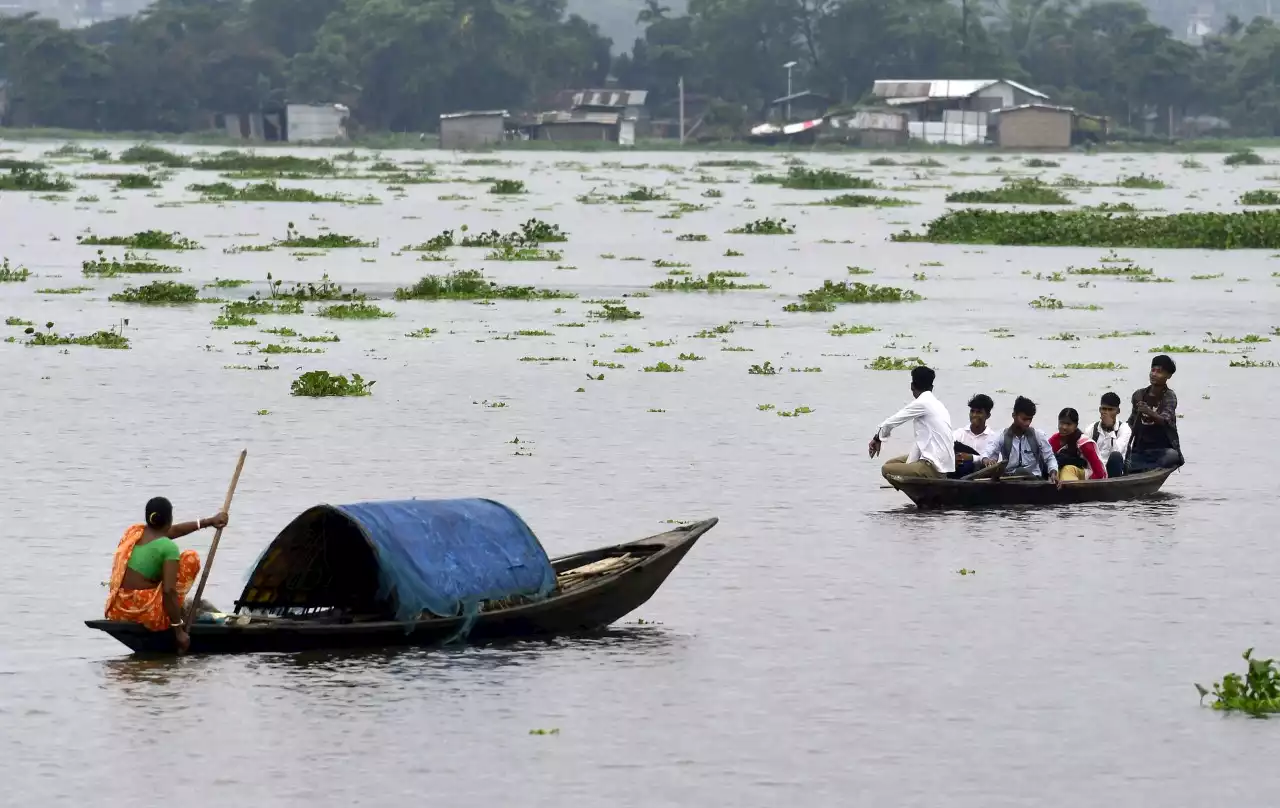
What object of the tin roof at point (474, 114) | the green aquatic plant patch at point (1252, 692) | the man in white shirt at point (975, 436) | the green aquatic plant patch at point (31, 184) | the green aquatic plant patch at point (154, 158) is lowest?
the green aquatic plant patch at point (1252, 692)

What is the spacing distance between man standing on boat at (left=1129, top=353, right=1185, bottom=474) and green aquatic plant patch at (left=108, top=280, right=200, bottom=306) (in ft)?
81.5

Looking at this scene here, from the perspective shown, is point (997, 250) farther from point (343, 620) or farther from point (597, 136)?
point (597, 136)

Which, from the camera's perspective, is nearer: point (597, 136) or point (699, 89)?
point (597, 136)

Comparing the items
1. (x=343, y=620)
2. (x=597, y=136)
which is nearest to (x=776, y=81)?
(x=597, y=136)

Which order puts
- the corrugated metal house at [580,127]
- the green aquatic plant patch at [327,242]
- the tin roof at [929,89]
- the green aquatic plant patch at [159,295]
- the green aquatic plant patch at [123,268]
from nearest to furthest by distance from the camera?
the green aquatic plant patch at [159,295]
the green aquatic plant patch at [123,268]
the green aquatic plant patch at [327,242]
the tin roof at [929,89]
the corrugated metal house at [580,127]

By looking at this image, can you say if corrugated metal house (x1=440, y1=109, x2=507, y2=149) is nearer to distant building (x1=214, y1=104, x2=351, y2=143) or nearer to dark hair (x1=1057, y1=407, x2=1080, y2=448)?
distant building (x1=214, y1=104, x2=351, y2=143)

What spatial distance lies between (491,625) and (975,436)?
7848 millimetres

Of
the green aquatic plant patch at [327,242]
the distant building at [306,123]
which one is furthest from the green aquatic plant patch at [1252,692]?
the distant building at [306,123]

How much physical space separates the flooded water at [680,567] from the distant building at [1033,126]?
4627 inches

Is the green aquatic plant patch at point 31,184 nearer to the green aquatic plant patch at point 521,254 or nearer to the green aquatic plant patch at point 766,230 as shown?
the green aquatic plant patch at point 766,230

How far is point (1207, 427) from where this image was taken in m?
28.3

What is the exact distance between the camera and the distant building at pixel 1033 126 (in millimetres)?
160750

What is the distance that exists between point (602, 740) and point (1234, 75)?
604 feet

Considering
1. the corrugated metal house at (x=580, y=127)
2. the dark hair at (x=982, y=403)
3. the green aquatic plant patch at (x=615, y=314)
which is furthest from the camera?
the corrugated metal house at (x=580, y=127)
